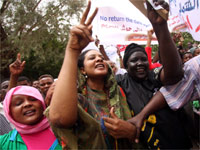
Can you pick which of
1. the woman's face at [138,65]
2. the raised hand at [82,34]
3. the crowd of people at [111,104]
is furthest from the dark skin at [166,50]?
the raised hand at [82,34]

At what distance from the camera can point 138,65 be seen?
72.6 inches

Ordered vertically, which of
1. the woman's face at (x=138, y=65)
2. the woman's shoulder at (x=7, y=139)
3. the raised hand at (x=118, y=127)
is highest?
the woman's face at (x=138, y=65)

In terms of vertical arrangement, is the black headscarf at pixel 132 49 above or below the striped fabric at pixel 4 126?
above

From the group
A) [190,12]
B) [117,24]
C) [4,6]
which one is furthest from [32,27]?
[190,12]

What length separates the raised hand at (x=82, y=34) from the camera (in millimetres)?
1173

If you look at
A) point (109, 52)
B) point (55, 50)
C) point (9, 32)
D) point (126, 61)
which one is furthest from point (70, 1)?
point (126, 61)

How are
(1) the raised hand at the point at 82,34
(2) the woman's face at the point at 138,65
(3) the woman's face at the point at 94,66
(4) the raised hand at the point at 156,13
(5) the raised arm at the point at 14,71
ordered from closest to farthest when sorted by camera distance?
(1) the raised hand at the point at 82,34 → (4) the raised hand at the point at 156,13 → (3) the woman's face at the point at 94,66 → (2) the woman's face at the point at 138,65 → (5) the raised arm at the point at 14,71

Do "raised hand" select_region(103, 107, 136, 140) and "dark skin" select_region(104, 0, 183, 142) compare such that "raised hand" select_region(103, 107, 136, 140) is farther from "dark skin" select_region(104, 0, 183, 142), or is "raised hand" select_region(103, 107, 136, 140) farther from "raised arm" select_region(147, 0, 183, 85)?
"raised arm" select_region(147, 0, 183, 85)

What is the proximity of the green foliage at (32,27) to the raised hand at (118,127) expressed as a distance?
37.0ft

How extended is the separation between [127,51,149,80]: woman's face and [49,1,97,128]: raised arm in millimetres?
763

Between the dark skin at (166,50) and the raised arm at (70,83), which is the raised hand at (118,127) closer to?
the dark skin at (166,50)

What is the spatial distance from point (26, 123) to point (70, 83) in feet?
2.68

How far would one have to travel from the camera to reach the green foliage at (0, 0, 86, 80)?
12.1m

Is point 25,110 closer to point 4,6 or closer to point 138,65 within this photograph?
point 138,65
